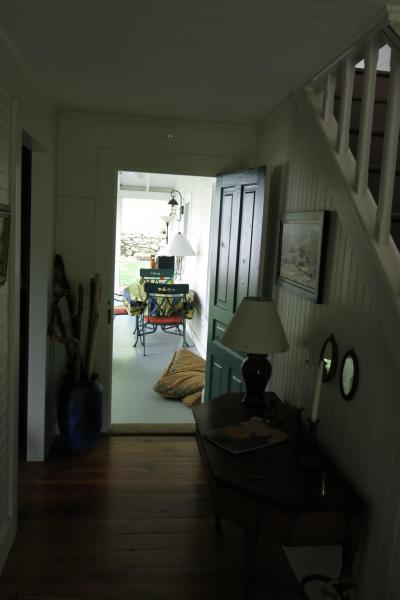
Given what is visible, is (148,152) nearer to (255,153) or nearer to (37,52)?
(255,153)

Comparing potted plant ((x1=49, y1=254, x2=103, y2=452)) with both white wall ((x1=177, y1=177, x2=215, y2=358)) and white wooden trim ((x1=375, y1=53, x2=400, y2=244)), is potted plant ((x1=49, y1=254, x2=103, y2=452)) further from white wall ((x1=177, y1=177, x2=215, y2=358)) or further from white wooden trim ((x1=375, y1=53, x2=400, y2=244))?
white wall ((x1=177, y1=177, x2=215, y2=358))

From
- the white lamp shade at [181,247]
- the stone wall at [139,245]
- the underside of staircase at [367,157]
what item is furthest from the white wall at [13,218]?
the stone wall at [139,245]

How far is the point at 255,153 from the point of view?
149 inches

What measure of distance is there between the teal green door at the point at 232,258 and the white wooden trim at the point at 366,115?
3.77 feet

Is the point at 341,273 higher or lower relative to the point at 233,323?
higher

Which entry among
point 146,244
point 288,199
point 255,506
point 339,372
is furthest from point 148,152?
point 146,244

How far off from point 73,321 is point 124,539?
5.24ft

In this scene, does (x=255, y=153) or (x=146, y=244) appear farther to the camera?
(x=146, y=244)

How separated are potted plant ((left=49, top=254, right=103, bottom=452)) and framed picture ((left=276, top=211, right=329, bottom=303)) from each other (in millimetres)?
1464

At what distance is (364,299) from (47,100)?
2.42 metres

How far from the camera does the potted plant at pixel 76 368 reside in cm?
354

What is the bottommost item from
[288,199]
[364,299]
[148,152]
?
[364,299]

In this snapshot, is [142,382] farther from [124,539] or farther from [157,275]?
[157,275]

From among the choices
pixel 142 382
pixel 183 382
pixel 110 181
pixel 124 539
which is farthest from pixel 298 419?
pixel 142 382
